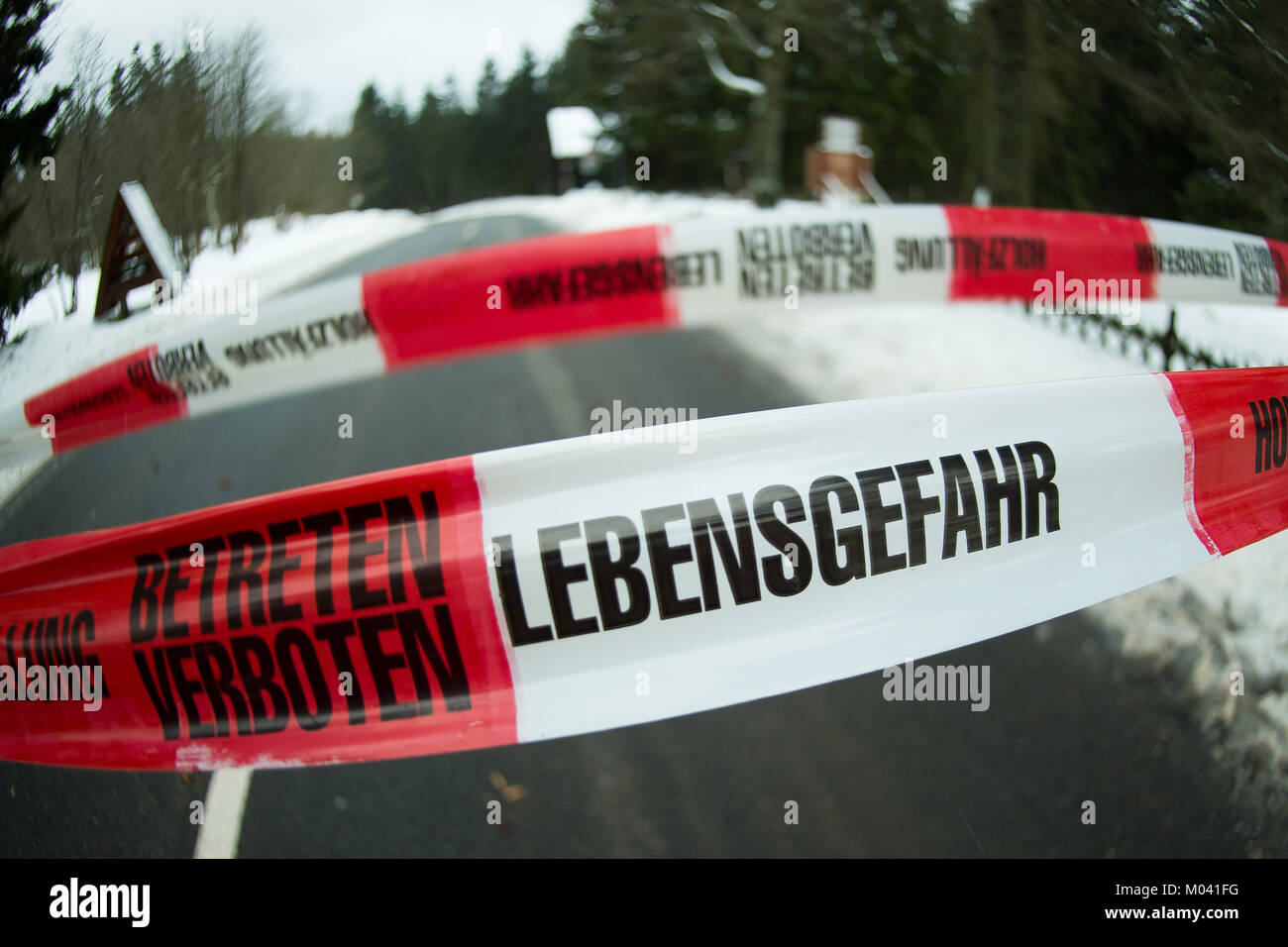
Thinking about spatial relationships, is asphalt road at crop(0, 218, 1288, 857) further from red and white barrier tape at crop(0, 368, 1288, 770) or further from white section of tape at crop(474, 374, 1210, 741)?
white section of tape at crop(474, 374, 1210, 741)

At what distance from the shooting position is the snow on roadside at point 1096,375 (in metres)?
2.71

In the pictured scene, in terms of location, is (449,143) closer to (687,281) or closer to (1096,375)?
(687,281)

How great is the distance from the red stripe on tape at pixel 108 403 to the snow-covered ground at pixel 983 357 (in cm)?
12

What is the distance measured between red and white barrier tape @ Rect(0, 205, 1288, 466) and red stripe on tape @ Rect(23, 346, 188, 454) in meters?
0.03

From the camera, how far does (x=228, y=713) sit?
1.78 meters

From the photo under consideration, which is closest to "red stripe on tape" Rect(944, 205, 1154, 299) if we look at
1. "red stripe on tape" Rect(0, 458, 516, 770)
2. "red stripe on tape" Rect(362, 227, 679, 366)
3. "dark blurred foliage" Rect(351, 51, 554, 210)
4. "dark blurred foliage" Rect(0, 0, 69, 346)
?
"red stripe on tape" Rect(362, 227, 679, 366)

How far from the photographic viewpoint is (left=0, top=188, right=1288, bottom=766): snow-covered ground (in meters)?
2.55

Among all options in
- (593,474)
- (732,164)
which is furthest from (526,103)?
(732,164)

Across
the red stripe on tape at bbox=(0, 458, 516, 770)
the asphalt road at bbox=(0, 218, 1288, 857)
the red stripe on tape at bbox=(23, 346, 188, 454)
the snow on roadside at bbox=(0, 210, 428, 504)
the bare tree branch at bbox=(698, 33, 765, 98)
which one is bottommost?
the asphalt road at bbox=(0, 218, 1288, 857)

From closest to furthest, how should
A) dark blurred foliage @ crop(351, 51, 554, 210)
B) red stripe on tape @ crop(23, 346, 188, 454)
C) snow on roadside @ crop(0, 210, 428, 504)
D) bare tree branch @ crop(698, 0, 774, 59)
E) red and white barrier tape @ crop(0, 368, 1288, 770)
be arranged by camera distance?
1. red and white barrier tape @ crop(0, 368, 1288, 770)
2. snow on roadside @ crop(0, 210, 428, 504)
3. red stripe on tape @ crop(23, 346, 188, 454)
4. dark blurred foliage @ crop(351, 51, 554, 210)
5. bare tree branch @ crop(698, 0, 774, 59)

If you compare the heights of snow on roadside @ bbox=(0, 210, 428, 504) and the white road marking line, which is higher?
snow on roadside @ bbox=(0, 210, 428, 504)

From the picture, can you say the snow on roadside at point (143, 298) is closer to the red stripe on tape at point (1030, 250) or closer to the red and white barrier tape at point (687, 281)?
the red and white barrier tape at point (687, 281)
